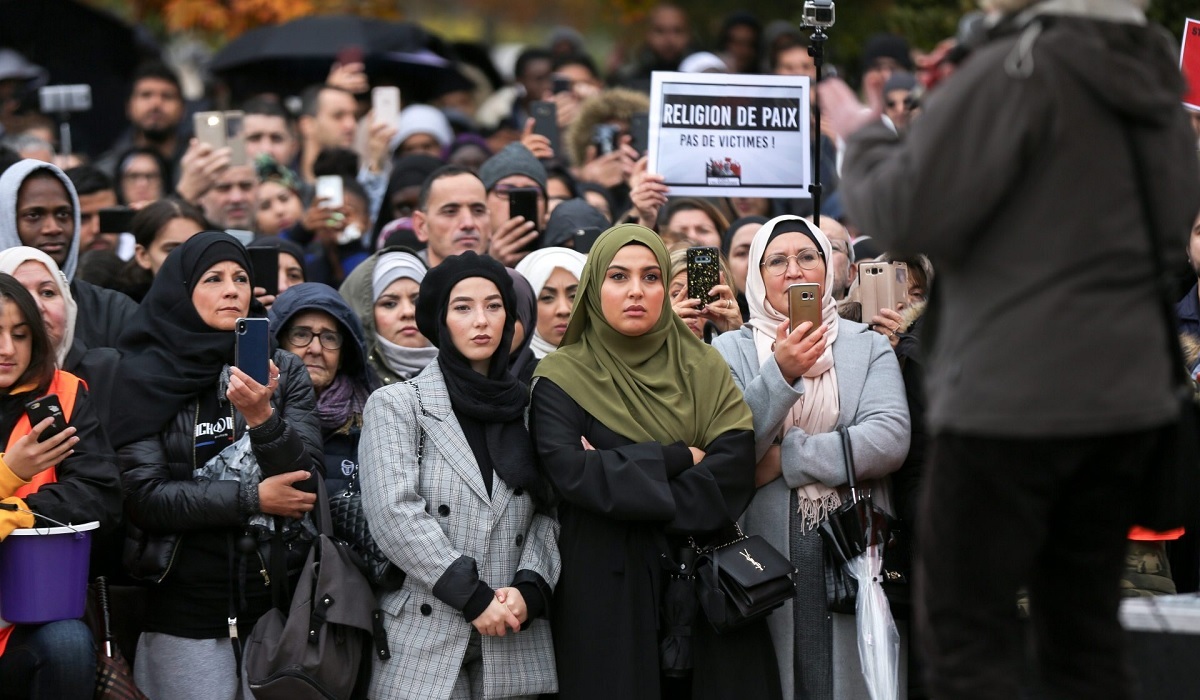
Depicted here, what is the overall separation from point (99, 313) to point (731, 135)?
3.14m

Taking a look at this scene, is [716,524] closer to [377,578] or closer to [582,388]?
[582,388]

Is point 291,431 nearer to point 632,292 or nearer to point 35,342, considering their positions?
point 35,342

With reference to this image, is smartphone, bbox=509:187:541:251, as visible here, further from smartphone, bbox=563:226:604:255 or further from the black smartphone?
the black smartphone

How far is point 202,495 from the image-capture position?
5.43m

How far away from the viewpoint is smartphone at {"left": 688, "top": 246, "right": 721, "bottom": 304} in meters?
6.35

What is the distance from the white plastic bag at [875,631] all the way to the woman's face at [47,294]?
127 inches

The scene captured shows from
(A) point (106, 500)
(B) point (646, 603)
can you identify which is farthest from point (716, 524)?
(A) point (106, 500)

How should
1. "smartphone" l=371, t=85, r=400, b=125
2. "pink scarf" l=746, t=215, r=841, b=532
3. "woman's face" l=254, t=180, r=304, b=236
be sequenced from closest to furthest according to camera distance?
1. "pink scarf" l=746, t=215, r=841, b=532
2. "woman's face" l=254, t=180, r=304, b=236
3. "smartphone" l=371, t=85, r=400, b=125

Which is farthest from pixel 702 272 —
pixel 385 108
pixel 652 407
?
pixel 385 108

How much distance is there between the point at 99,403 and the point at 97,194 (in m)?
2.83

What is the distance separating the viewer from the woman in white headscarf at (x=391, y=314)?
264 inches

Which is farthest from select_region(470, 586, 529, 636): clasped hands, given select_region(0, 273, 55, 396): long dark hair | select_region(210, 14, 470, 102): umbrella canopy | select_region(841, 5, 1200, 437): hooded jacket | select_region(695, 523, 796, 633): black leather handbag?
select_region(210, 14, 470, 102): umbrella canopy

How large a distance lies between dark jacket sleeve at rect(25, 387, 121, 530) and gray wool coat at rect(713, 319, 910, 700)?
2378 millimetres

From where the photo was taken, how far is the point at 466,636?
17.7ft
